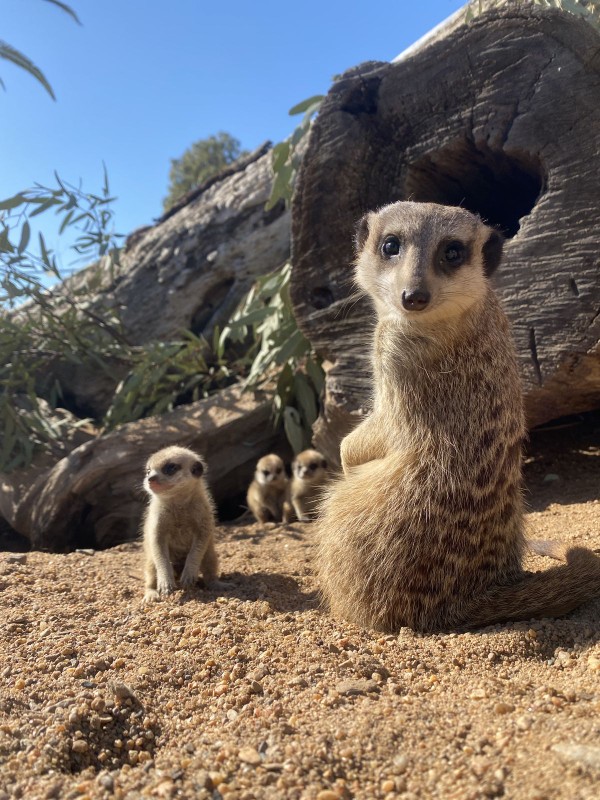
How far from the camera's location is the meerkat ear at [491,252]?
90.5 inches

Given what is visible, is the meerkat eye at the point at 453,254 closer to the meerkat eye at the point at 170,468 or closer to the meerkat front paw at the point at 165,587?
the meerkat eye at the point at 170,468

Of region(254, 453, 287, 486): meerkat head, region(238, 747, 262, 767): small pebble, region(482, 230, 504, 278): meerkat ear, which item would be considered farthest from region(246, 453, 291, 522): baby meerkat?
region(238, 747, 262, 767): small pebble

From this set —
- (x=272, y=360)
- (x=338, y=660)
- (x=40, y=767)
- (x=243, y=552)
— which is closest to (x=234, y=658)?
(x=338, y=660)

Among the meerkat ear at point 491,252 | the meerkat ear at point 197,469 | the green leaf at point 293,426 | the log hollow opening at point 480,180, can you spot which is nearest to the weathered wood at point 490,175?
the log hollow opening at point 480,180

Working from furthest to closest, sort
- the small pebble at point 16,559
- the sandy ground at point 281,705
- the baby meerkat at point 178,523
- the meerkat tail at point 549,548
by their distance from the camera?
the small pebble at point 16,559
the baby meerkat at point 178,523
the meerkat tail at point 549,548
the sandy ground at point 281,705

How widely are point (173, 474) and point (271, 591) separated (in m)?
0.71

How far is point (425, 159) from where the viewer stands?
9.91 ft

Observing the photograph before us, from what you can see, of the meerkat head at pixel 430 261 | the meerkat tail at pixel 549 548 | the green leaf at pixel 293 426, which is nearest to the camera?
→ the meerkat head at pixel 430 261

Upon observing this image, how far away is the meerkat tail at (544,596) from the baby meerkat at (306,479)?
6.77 feet

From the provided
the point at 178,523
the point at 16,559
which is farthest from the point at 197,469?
the point at 16,559

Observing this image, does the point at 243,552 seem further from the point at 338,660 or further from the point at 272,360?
the point at 338,660

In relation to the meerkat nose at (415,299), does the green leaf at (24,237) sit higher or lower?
higher

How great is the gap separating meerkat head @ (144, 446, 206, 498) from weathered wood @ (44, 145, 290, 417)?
2.32m

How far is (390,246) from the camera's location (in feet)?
7.41
